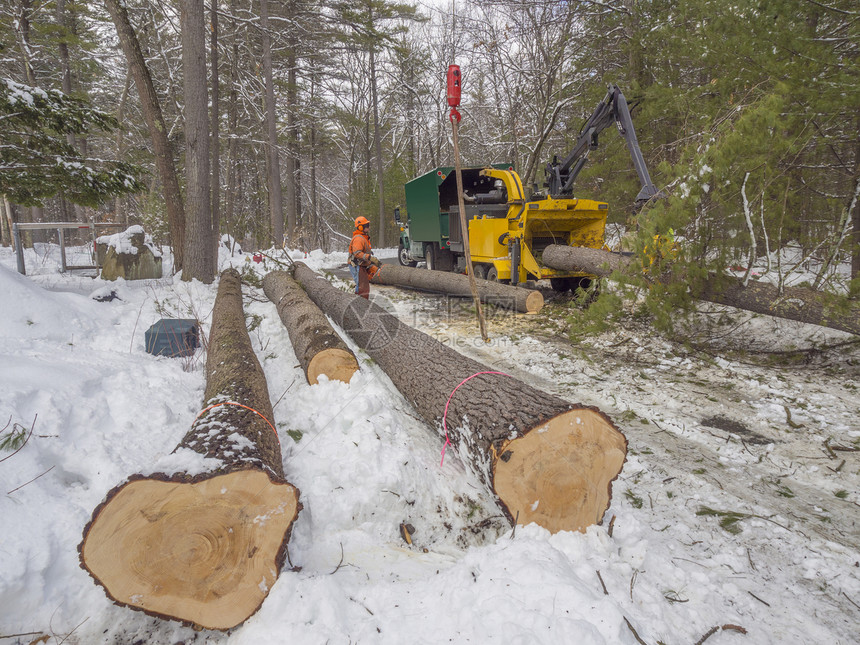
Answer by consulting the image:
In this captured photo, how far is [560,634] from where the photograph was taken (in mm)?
1680

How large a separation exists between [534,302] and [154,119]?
854cm

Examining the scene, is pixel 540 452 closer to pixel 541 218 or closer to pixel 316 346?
pixel 316 346

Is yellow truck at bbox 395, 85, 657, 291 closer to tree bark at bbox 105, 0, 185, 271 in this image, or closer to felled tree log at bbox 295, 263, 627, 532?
felled tree log at bbox 295, 263, 627, 532

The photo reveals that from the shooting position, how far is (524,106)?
16.9 metres

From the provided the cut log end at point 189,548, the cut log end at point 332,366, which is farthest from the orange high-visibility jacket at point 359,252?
the cut log end at point 189,548

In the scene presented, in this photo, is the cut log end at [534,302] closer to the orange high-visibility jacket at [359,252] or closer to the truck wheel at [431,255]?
the orange high-visibility jacket at [359,252]

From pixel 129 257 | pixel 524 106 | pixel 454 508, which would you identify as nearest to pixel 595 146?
pixel 454 508

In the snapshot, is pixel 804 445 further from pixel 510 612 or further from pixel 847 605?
pixel 510 612

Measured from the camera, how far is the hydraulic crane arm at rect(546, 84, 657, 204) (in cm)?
631

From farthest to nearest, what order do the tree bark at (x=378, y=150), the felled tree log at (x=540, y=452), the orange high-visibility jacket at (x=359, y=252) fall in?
the tree bark at (x=378, y=150) < the orange high-visibility jacket at (x=359, y=252) < the felled tree log at (x=540, y=452)

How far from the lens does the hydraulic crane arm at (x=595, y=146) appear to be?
248 inches

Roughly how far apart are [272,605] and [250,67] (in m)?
19.0

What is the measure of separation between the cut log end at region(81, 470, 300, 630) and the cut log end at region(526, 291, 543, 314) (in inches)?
241

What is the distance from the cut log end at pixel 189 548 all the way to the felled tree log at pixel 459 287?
618cm
